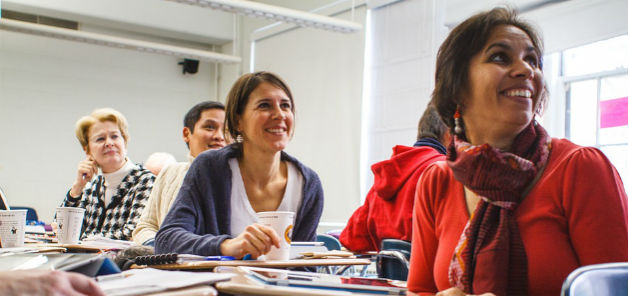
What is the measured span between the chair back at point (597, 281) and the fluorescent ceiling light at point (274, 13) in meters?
4.53

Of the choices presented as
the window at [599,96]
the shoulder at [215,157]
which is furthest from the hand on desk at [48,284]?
the window at [599,96]

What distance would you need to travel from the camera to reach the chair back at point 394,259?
84.1 inches

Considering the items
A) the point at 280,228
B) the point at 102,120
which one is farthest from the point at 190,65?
the point at 280,228

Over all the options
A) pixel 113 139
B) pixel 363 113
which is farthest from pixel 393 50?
pixel 113 139

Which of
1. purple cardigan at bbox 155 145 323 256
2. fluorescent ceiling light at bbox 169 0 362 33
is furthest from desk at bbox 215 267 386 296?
fluorescent ceiling light at bbox 169 0 362 33

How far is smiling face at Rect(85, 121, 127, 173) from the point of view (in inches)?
140

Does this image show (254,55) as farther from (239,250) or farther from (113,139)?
(239,250)

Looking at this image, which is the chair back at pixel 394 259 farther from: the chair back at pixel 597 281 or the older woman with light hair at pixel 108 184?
the older woman with light hair at pixel 108 184

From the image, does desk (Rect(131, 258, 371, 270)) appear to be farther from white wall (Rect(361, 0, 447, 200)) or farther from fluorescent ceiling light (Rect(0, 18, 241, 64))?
fluorescent ceiling light (Rect(0, 18, 241, 64))

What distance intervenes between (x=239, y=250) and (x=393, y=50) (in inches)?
197

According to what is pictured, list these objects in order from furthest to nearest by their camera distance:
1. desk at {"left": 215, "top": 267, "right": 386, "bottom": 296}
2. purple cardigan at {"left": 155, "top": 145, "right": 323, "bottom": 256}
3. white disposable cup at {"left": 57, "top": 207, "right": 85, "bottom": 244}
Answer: white disposable cup at {"left": 57, "top": 207, "right": 85, "bottom": 244} < purple cardigan at {"left": 155, "top": 145, "right": 323, "bottom": 256} < desk at {"left": 215, "top": 267, "right": 386, "bottom": 296}

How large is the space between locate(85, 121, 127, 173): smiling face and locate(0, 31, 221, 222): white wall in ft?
14.6

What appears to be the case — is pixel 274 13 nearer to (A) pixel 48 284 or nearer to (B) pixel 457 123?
(B) pixel 457 123

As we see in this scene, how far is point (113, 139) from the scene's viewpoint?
3742mm
